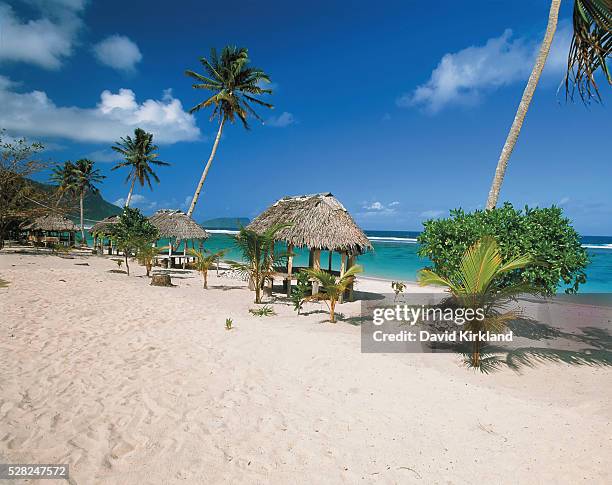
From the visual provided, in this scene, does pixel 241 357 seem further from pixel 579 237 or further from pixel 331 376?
pixel 579 237

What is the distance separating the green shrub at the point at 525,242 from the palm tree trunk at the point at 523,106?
48.6 inches

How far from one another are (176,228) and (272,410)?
19.5 m

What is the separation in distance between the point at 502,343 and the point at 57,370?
9.02 m

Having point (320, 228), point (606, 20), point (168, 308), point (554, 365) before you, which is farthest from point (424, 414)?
point (320, 228)

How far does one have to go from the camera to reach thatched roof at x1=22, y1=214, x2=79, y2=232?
2625 centimetres

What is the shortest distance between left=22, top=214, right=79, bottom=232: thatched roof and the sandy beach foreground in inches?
987

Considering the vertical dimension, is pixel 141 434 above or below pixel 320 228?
below

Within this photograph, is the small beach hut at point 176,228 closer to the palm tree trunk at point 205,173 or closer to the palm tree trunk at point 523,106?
the palm tree trunk at point 205,173

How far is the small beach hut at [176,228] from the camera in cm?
2097

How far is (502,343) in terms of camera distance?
7621 millimetres

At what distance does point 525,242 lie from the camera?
20.9 ft

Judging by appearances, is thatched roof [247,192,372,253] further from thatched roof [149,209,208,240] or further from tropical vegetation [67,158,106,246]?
tropical vegetation [67,158,106,246]

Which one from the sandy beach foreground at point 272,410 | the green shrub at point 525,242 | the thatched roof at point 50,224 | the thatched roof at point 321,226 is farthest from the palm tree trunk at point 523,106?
the thatched roof at point 50,224

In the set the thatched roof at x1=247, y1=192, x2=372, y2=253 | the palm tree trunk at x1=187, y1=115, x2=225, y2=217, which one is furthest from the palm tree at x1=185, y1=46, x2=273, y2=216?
the thatched roof at x1=247, y1=192, x2=372, y2=253
